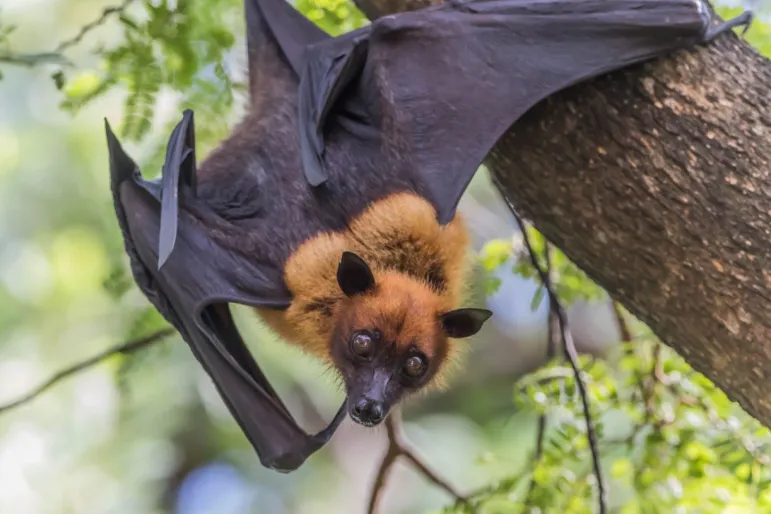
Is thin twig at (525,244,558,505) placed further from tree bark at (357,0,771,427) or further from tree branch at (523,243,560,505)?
tree bark at (357,0,771,427)

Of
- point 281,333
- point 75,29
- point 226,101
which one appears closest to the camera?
point 281,333

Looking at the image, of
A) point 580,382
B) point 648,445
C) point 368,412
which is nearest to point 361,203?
point 368,412

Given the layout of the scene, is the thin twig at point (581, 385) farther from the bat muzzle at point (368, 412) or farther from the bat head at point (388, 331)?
the bat muzzle at point (368, 412)

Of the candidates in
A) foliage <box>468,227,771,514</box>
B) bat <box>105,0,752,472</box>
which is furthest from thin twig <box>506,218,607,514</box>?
bat <box>105,0,752,472</box>

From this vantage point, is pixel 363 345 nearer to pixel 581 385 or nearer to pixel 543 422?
pixel 581 385

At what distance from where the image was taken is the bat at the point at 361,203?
280cm

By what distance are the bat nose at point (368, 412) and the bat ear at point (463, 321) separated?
1.26 ft

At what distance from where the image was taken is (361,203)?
301 centimetres

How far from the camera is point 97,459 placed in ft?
23.9

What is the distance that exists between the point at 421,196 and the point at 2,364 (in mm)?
4984

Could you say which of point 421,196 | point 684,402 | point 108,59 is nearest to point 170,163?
point 108,59

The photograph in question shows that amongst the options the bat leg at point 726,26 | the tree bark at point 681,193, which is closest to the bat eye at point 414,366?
the tree bark at point 681,193

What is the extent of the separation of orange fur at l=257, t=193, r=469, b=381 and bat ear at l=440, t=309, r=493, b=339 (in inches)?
1.6

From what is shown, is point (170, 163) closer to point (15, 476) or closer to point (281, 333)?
point (281, 333)
